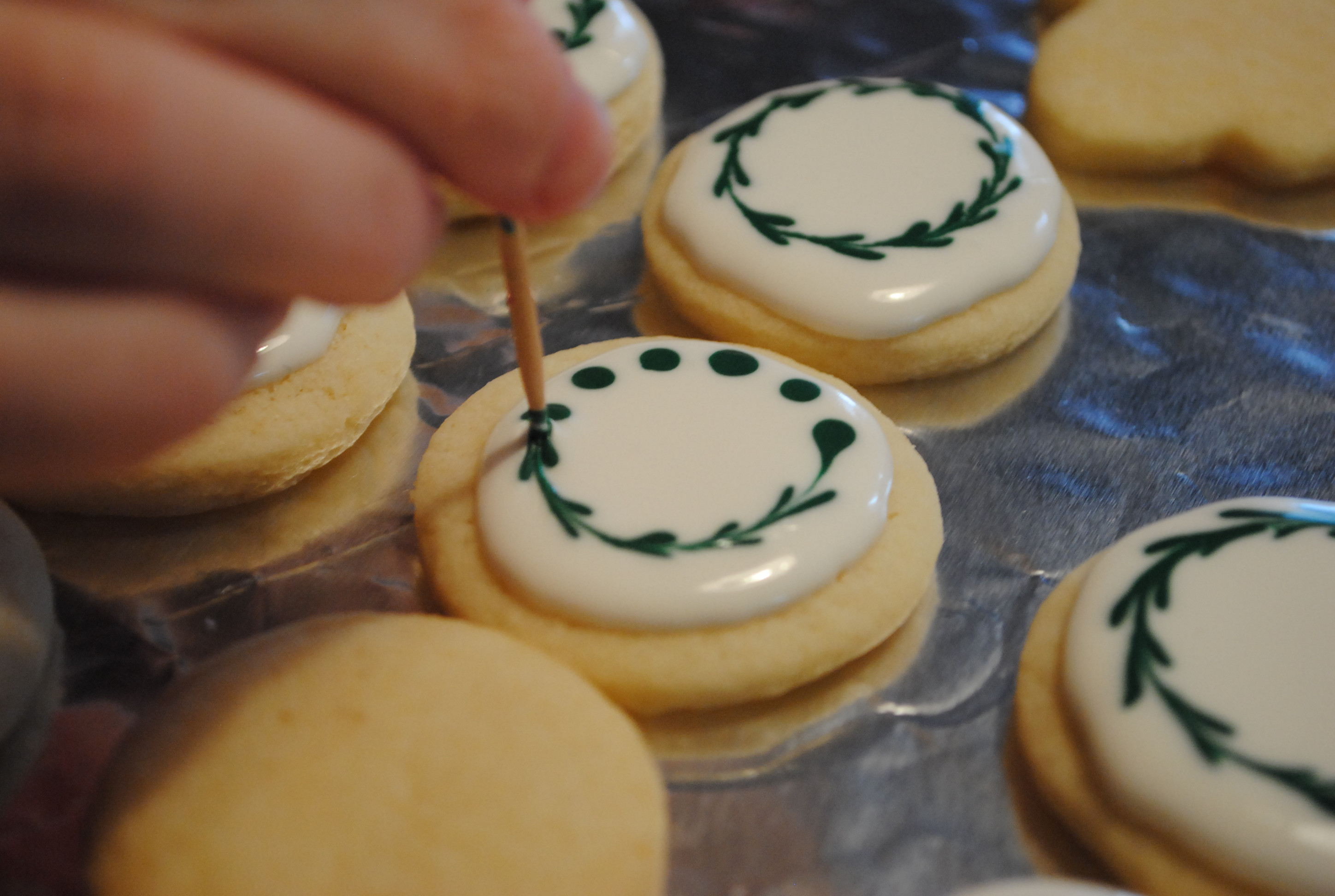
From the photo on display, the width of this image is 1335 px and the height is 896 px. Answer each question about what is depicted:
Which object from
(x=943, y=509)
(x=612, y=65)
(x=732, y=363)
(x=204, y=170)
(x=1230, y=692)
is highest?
(x=204, y=170)

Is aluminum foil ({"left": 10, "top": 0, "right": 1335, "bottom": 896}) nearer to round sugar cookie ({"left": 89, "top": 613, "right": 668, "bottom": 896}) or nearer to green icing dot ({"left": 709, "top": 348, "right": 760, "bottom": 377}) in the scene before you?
round sugar cookie ({"left": 89, "top": 613, "right": 668, "bottom": 896})

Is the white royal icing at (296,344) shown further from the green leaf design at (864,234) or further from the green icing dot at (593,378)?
the green leaf design at (864,234)

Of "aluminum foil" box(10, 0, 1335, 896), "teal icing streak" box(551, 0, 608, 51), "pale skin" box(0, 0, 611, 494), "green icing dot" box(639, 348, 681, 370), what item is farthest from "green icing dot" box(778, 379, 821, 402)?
"teal icing streak" box(551, 0, 608, 51)

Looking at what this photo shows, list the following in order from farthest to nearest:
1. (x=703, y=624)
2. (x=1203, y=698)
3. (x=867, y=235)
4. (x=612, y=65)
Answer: (x=612, y=65), (x=867, y=235), (x=703, y=624), (x=1203, y=698)

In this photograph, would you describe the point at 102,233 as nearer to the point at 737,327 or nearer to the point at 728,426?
the point at 728,426

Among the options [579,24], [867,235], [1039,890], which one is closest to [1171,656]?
[1039,890]

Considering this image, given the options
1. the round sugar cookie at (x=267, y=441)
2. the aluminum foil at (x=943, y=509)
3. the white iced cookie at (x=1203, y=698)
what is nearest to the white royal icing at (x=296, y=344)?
the round sugar cookie at (x=267, y=441)

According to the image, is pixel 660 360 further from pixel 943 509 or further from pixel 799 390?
pixel 943 509

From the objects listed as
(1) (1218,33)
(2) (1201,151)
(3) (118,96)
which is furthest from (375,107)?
(1) (1218,33)
